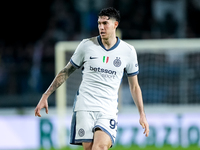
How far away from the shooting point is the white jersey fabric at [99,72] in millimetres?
5203

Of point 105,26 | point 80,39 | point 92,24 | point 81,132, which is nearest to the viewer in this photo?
point 81,132

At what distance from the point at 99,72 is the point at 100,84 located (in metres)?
0.13

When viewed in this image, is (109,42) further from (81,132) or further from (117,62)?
(81,132)

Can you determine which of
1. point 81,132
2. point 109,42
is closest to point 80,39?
point 109,42

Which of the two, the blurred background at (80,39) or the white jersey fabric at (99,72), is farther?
the blurred background at (80,39)

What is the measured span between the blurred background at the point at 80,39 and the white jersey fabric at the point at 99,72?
507cm

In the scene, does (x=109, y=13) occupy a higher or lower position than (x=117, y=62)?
higher

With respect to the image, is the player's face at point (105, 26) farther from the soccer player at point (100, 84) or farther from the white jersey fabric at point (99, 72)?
the white jersey fabric at point (99, 72)

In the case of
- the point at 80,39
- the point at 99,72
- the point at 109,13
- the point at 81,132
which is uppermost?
the point at 109,13

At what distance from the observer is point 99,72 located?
5.24 m

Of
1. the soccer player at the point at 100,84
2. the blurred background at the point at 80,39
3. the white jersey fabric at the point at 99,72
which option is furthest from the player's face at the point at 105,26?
the blurred background at the point at 80,39

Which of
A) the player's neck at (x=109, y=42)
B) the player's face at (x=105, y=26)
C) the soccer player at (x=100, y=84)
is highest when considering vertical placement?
the player's face at (x=105, y=26)

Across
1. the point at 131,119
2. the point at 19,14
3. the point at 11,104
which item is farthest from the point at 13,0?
the point at 131,119

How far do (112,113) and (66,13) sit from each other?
27.1ft
